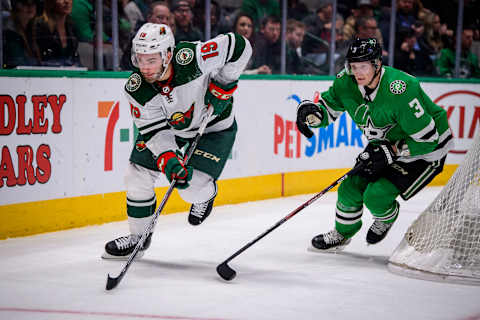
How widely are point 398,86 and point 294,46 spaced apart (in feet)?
9.38

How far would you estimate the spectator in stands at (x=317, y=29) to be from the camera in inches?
249

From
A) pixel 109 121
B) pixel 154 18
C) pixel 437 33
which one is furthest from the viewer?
pixel 437 33

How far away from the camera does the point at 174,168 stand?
10.5 ft

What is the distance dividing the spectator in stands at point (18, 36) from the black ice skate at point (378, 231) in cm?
218

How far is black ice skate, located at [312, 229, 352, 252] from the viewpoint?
3893mm

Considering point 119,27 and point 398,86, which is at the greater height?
point 119,27

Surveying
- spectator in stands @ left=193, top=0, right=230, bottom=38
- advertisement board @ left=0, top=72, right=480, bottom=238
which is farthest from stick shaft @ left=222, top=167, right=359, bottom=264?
spectator in stands @ left=193, top=0, right=230, bottom=38

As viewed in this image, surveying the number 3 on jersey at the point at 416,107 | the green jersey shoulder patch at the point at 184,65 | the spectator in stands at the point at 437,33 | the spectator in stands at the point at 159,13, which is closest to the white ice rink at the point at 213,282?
the number 3 on jersey at the point at 416,107

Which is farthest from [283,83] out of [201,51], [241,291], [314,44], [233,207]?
[241,291]

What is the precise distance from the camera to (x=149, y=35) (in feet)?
10.5

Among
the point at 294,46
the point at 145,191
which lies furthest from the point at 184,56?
the point at 294,46

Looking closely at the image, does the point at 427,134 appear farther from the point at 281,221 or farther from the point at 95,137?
the point at 95,137

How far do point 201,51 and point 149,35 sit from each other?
361 mm

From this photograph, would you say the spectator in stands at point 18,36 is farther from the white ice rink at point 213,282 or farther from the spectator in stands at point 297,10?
the spectator in stands at point 297,10
